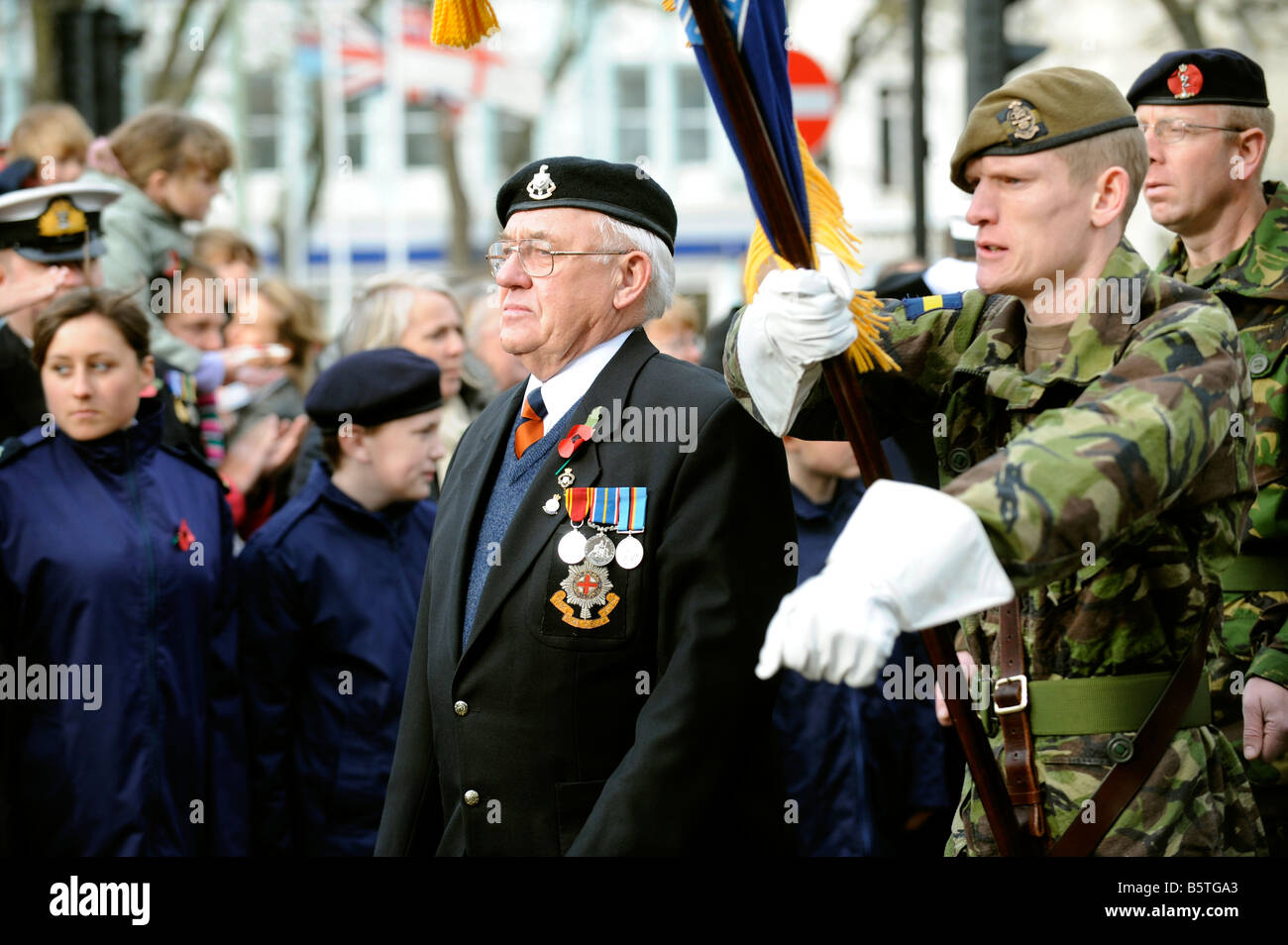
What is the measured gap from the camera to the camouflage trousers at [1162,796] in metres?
3.16

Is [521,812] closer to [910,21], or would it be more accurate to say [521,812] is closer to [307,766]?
[307,766]

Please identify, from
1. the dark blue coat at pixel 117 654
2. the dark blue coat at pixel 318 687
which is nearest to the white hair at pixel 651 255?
the dark blue coat at pixel 318 687

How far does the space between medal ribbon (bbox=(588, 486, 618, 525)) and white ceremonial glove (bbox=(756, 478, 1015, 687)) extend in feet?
3.68

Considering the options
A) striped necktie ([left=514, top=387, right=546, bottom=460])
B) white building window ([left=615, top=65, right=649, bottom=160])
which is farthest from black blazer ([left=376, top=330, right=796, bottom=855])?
white building window ([left=615, top=65, right=649, bottom=160])

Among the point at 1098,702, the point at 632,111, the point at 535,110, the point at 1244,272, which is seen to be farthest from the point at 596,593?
the point at 632,111

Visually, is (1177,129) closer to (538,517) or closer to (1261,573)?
(1261,573)

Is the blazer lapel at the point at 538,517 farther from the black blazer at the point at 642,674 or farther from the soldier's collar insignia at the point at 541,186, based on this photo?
the soldier's collar insignia at the point at 541,186

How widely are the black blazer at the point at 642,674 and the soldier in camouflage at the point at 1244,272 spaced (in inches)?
48.9

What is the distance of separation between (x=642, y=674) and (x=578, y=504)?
1.30 feet

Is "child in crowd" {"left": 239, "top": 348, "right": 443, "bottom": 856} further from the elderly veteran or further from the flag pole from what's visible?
the flag pole

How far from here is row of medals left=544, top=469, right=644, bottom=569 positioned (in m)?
3.67

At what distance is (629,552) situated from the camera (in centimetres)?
367

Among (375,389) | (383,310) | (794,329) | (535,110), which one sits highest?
(535,110)
